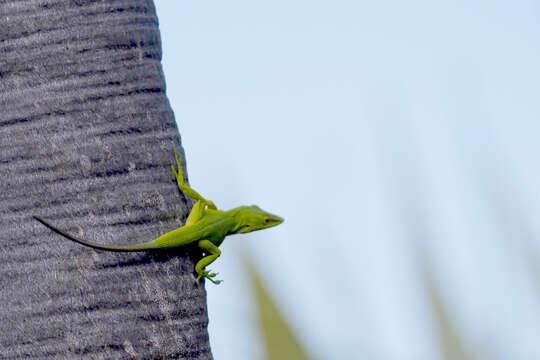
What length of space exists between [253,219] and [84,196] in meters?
1.13

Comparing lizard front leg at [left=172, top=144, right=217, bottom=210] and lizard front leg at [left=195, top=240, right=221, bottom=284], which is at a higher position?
lizard front leg at [left=172, top=144, right=217, bottom=210]

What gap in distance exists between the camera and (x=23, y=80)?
381cm

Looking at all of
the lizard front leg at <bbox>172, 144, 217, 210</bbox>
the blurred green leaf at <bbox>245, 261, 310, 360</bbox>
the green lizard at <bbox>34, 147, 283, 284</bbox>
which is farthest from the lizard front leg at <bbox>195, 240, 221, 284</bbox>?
the blurred green leaf at <bbox>245, 261, 310, 360</bbox>

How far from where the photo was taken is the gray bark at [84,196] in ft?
11.9

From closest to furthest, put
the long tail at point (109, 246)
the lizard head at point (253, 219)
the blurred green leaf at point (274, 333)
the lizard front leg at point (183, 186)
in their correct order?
the long tail at point (109, 246)
the lizard front leg at point (183, 186)
the lizard head at point (253, 219)
the blurred green leaf at point (274, 333)

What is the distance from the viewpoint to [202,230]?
155 inches

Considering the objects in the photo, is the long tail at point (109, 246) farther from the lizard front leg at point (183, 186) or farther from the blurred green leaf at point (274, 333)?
the blurred green leaf at point (274, 333)

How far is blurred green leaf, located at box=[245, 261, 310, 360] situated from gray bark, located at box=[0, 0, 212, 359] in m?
1.43

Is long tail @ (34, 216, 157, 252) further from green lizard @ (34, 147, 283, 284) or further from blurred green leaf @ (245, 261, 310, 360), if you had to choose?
blurred green leaf @ (245, 261, 310, 360)

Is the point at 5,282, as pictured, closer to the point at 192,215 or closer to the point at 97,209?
the point at 97,209

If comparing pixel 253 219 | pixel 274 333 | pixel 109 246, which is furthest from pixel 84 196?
pixel 274 333

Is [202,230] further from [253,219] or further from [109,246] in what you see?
[253,219]

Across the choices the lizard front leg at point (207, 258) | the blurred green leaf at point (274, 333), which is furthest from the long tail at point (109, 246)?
the blurred green leaf at point (274, 333)

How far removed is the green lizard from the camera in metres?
3.70
